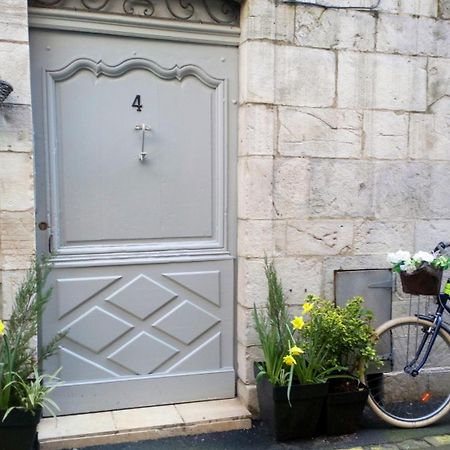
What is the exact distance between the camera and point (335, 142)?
4098 millimetres

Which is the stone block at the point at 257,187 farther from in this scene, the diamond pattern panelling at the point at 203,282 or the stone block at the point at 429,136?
the stone block at the point at 429,136

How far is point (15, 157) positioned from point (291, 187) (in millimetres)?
1796

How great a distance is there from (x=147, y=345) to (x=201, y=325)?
40 cm

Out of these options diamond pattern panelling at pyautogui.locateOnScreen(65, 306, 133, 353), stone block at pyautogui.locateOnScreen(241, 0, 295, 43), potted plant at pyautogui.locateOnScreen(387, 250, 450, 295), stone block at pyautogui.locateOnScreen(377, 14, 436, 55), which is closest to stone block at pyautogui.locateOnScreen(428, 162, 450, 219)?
potted plant at pyautogui.locateOnScreen(387, 250, 450, 295)

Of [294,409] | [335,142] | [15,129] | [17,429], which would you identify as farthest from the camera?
[335,142]

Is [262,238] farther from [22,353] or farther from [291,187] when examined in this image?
Answer: [22,353]

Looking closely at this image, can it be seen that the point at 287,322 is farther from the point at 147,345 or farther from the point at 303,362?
the point at 147,345

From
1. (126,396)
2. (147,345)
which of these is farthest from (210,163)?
(126,396)

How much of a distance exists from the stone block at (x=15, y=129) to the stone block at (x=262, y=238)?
1.49 meters

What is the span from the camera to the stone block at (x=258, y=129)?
3896mm

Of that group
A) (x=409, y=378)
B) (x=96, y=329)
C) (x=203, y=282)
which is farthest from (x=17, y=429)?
(x=409, y=378)

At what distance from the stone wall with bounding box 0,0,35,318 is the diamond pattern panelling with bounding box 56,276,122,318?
1.13 ft

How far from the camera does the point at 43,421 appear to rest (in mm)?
3771

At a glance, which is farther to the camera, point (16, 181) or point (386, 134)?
point (386, 134)
